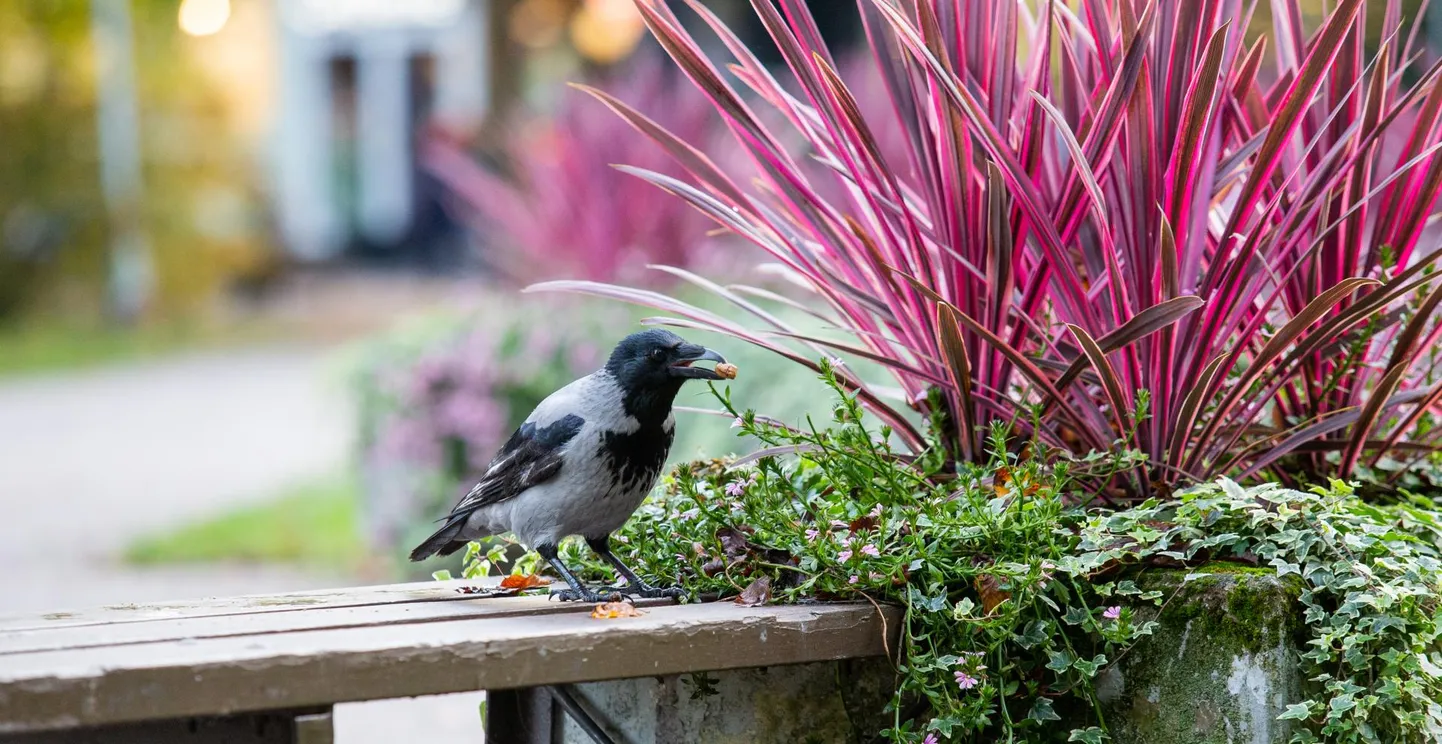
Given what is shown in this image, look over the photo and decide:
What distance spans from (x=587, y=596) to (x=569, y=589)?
6cm

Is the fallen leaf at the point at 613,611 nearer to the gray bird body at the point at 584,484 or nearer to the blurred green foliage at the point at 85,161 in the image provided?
the gray bird body at the point at 584,484

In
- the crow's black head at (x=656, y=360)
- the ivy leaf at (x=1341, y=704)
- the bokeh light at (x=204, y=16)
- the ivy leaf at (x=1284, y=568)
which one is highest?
the bokeh light at (x=204, y=16)

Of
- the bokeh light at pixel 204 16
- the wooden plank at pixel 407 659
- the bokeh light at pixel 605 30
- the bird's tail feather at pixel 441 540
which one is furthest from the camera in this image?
the bokeh light at pixel 204 16

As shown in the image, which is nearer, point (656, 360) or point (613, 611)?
A: point (613, 611)

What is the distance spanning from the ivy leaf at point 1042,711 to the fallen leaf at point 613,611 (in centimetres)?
55

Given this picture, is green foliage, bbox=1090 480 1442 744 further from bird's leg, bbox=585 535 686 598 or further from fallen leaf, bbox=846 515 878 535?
bird's leg, bbox=585 535 686 598

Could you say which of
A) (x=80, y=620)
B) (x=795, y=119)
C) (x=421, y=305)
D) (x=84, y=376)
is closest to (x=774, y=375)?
(x=795, y=119)

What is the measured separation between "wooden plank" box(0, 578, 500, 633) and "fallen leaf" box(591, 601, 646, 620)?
0.89 ft

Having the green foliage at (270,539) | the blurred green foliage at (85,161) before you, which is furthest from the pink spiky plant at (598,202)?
the blurred green foliage at (85,161)

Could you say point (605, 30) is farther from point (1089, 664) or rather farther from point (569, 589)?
Answer: point (1089, 664)

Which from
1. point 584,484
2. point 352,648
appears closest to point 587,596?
point 584,484

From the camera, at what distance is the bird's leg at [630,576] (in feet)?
6.74

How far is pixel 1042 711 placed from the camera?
6.24 feet

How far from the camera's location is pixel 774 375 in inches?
186
